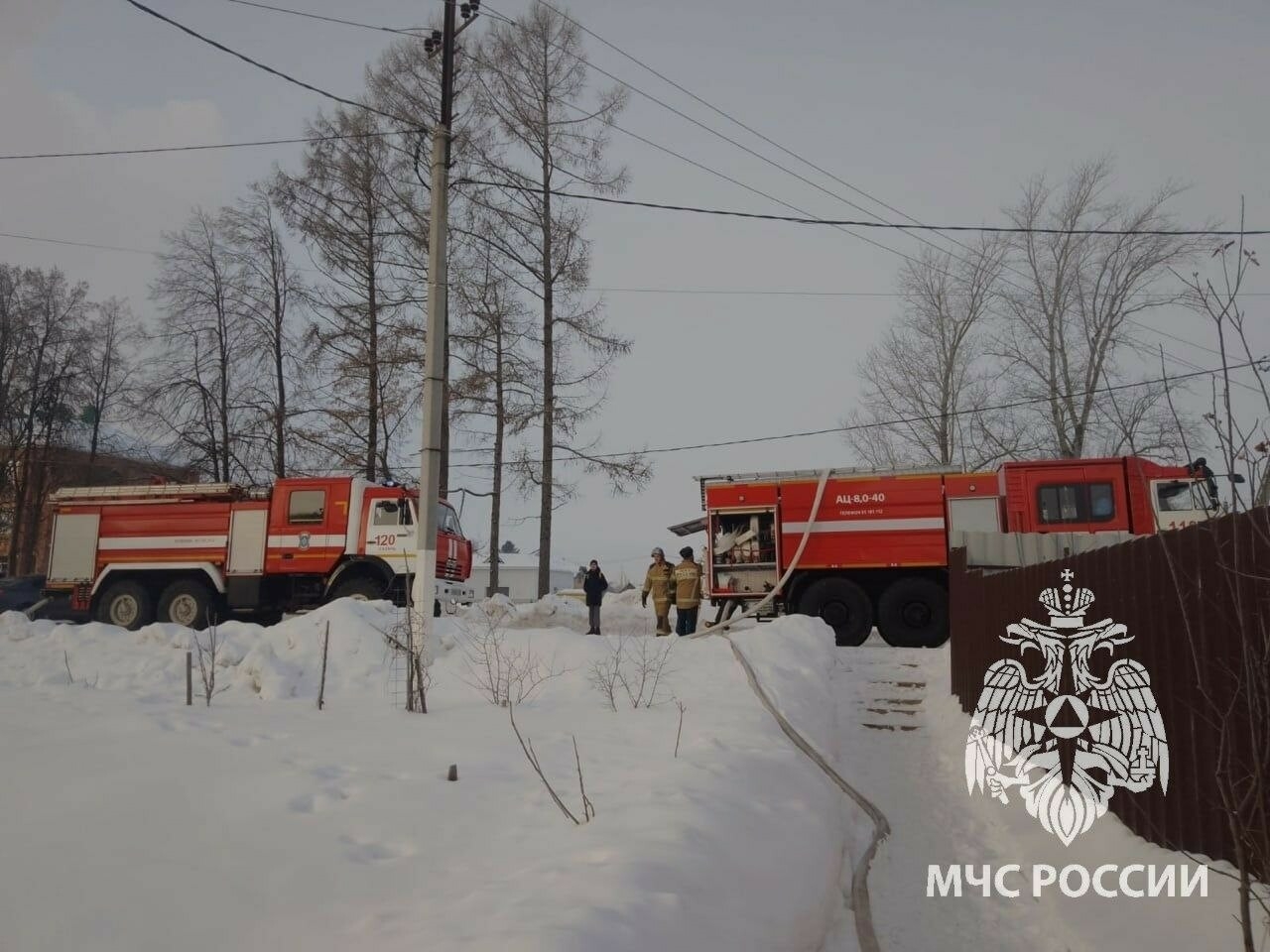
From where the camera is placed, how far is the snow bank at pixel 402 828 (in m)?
3.15

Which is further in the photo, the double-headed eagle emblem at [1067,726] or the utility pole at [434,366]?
the utility pole at [434,366]

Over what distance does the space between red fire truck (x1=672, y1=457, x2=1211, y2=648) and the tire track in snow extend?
257 inches

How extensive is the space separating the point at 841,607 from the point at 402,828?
493 inches

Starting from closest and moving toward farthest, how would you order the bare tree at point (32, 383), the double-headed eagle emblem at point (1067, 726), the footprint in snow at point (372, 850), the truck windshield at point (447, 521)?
the footprint in snow at point (372, 850), the double-headed eagle emblem at point (1067, 726), the truck windshield at point (447, 521), the bare tree at point (32, 383)

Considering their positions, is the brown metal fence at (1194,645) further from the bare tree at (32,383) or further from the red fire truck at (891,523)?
the bare tree at (32,383)

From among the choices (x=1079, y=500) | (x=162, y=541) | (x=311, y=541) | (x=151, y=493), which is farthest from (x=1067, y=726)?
(x=151, y=493)

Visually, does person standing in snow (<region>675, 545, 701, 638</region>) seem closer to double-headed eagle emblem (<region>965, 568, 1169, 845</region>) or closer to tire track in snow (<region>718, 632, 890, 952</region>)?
tire track in snow (<region>718, 632, 890, 952</region>)

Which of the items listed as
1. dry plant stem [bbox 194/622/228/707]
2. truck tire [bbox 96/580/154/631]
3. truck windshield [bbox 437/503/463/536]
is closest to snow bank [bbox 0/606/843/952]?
dry plant stem [bbox 194/622/228/707]

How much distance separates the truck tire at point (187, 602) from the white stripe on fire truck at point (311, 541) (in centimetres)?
186

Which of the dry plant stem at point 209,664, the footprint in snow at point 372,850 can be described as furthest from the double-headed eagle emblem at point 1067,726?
the dry plant stem at point 209,664

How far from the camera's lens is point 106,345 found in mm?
31438

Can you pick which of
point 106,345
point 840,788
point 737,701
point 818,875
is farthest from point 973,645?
point 106,345

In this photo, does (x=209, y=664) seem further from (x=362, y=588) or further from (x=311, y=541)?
(x=311, y=541)

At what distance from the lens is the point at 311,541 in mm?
17656
